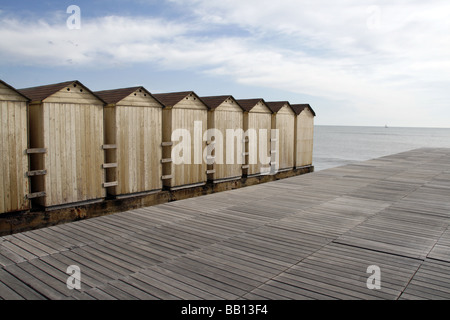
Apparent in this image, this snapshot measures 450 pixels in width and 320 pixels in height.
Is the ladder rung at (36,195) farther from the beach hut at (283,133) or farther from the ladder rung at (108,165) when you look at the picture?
the beach hut at (283,133)

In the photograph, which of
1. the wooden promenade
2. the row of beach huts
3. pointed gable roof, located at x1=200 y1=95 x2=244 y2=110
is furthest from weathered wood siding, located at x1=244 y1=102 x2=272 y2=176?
the wooden promenade

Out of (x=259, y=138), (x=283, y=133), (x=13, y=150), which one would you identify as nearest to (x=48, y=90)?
(x=13, y=150)

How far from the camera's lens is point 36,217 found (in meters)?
7.57

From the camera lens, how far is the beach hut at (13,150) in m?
6.96

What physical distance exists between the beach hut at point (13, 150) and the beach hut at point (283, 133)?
8.79m

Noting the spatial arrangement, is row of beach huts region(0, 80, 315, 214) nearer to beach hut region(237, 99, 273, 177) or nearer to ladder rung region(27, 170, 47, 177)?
ladder rung region(27, 170, 47, 177)

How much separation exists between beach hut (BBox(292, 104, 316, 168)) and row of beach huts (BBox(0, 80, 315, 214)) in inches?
137

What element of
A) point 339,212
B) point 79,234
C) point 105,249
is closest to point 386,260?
point 339,212

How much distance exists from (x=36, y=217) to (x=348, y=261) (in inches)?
230

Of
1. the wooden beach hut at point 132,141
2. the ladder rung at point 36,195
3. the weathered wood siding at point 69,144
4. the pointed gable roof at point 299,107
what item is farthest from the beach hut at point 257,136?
the ladder rung at point 36,195

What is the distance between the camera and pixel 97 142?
8.53 m

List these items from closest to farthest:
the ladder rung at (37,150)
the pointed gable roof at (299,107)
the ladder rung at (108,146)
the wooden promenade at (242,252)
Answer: the wooden promenade at (242,252) → the ladder rung at (37,150) → the ladder rung at (108,146) → the pointed gable roof at (299,107)
